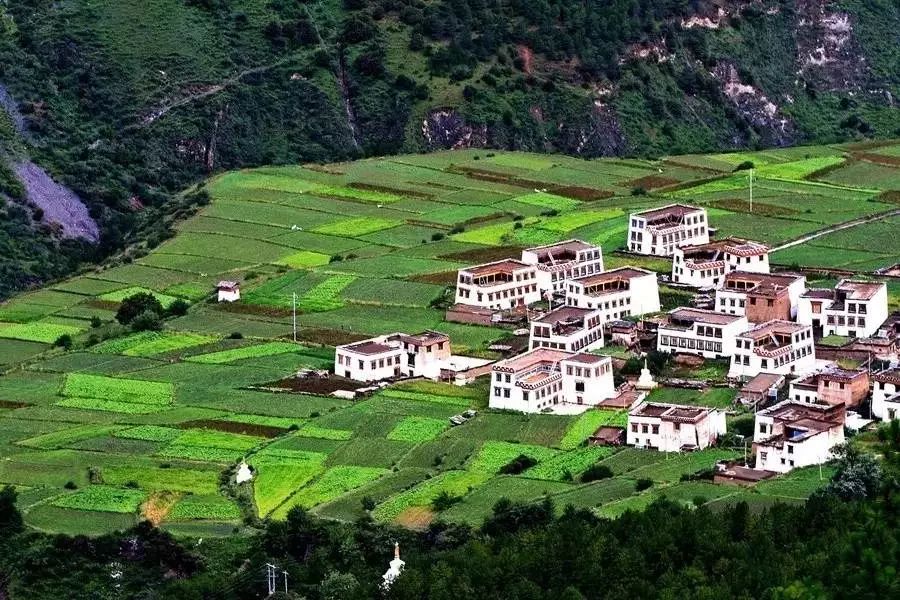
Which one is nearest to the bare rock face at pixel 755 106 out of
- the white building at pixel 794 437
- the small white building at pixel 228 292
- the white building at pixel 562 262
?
the white building at pixel 562 262

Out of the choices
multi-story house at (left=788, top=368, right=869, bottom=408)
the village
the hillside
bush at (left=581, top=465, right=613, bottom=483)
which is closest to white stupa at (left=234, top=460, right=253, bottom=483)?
the village

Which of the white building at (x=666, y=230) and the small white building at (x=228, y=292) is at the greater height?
the white building at (x=666, y=230)

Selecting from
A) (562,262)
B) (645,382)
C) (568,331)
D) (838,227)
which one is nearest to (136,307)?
(562,262)

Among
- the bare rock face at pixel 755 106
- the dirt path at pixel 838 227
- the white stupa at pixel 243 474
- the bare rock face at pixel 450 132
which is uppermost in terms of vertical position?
the white stupa at pixel 243 474

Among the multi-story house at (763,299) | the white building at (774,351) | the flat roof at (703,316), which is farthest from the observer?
the multi-story house at (763,299)

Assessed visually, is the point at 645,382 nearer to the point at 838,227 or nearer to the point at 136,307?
the point at 136,307

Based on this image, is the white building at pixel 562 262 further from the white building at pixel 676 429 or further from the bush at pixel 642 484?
the bush at pixel 642 484

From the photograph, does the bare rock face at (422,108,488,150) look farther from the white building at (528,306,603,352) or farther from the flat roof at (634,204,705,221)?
the white building at (528,306,603,352)
